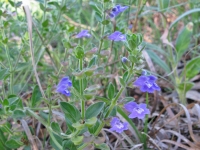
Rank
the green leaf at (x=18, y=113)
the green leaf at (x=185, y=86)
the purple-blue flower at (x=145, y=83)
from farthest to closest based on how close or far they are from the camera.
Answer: the green leaf at (x=185, y=86), the green leaf at (x=18, y=113), the purple-blue flower at (x=145, y=83)

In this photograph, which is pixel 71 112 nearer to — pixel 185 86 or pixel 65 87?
pixel 65 87

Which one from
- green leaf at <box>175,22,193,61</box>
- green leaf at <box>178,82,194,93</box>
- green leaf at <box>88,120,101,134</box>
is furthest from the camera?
green leaf at <box>175,22,193,61</box>

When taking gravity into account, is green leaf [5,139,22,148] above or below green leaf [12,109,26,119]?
below

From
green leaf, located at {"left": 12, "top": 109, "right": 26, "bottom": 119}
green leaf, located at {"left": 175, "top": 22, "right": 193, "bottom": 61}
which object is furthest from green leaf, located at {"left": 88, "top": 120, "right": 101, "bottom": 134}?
green leaf, located at {"left": 175, "top": 22, "right": 193, "bottom": 61}

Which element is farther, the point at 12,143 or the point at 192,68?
the point at 192,68

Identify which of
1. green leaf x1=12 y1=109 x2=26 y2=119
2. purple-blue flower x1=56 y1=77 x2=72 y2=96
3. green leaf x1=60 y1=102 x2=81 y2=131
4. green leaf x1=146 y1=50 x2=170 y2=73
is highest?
purple-blue flower x1=56 y1=77 x2=72 y2=96

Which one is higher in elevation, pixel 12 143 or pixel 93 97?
pixel 93 97

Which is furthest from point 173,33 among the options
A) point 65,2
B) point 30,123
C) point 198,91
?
point 30,123

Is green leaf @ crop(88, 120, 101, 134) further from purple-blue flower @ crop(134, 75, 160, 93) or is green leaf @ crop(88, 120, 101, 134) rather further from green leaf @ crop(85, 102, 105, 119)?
purple-blue flower @ crop(134, 75, 160, 93)

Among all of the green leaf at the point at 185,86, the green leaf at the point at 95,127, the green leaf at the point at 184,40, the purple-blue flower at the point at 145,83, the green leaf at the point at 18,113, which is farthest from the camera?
the green leaf at the point at 184,40

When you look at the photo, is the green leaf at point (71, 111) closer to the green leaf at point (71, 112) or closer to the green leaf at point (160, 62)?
the green leaf at point (71, 112)

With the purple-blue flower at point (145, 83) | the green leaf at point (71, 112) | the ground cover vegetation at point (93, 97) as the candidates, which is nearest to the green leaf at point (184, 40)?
the ground cover vegetation at point (93, 97)

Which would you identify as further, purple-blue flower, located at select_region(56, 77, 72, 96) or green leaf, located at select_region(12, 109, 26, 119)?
green leaf, located at select_region(12, 109, 26, 119)

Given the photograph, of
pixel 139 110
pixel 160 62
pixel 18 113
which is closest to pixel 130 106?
pixel 139 110
